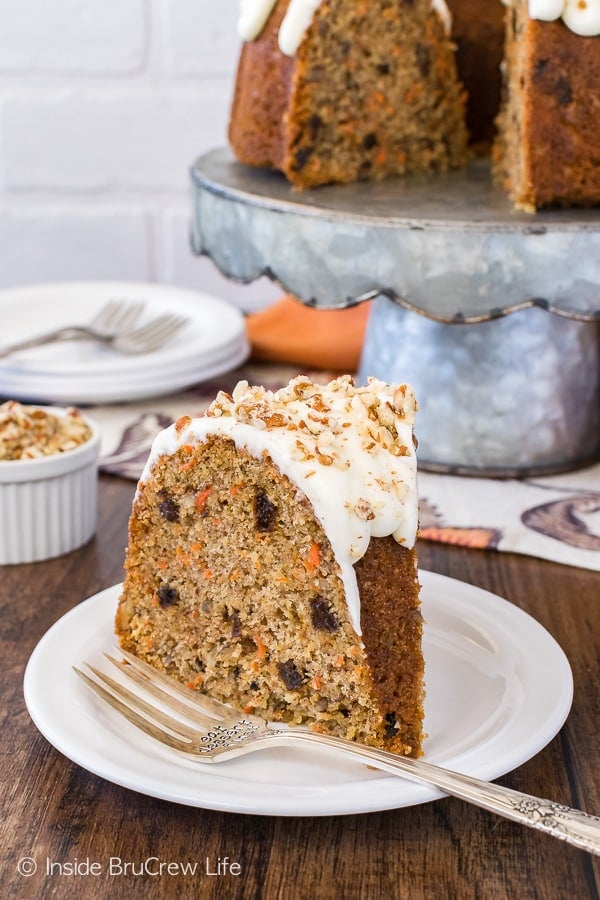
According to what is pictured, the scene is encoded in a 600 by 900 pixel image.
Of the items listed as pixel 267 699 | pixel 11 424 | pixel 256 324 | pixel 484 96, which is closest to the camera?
pixel 267 699

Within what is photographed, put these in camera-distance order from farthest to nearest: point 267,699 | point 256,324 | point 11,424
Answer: point 256,324 → point 11,424 → point 267,699

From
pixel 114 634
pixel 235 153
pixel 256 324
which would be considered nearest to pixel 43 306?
pixel 256 324

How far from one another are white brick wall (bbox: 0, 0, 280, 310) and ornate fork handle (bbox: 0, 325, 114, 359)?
0.59 metres

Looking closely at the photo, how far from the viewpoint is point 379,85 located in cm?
148

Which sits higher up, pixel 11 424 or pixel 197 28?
pixel 197 28

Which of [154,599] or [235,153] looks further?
[235,153]

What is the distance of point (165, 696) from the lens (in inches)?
38.7

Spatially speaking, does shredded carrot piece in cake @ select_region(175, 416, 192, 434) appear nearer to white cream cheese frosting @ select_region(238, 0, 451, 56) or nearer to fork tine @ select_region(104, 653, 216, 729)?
fork tine @ select_region(104, 653, 216, 729)

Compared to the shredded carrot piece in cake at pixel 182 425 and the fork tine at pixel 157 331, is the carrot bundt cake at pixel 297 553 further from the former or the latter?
the fork tine at pixel 157 331

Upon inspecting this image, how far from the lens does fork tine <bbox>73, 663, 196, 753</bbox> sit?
896 mm

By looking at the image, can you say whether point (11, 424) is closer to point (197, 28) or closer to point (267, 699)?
point (267, 699)

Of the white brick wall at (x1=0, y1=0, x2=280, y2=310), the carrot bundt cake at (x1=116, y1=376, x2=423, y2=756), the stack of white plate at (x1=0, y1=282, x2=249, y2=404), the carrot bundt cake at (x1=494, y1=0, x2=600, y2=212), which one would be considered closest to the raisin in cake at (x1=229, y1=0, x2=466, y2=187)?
the carrot bundt cake at (x1=494, y1=0, x2=600, y2=212)

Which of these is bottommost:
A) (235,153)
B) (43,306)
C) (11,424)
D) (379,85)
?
(43,306)

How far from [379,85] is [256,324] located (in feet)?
1.90
